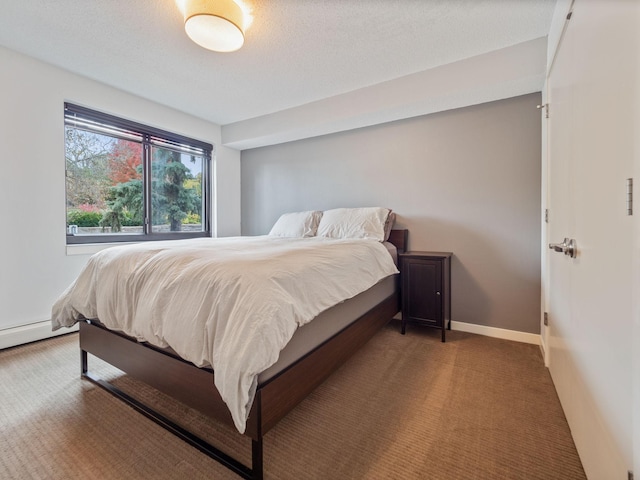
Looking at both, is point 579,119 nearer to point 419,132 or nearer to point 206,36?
point 419,132

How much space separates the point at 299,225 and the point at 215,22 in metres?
1.97

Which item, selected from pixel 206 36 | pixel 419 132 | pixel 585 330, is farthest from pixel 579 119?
pixel 206 36

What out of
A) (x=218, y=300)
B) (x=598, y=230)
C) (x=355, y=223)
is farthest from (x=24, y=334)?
(x=598, y=230)

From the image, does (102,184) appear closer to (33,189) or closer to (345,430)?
(33,189)

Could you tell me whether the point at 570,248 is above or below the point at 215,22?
below

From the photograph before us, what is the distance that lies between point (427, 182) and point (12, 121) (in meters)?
3.67

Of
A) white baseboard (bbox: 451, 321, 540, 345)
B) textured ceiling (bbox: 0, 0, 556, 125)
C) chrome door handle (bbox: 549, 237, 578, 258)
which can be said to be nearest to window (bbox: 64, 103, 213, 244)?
textured ceiling (bbox: 0, 0, 556, 125)

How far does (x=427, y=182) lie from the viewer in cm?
283

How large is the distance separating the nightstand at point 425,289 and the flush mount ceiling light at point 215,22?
2.11 meters

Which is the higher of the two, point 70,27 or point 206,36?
point 70,27

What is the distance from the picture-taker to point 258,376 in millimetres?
1077

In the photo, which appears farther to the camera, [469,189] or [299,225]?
[299,225]

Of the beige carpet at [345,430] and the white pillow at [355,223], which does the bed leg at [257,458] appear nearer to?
the beige carpet at [345,430]

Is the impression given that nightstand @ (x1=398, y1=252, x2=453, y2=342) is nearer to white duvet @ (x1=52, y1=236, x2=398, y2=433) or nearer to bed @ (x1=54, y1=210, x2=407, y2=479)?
bed @ (x1=54, y1=210, x2=407, y2=479)
